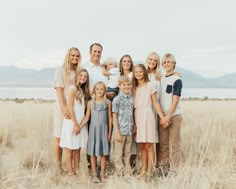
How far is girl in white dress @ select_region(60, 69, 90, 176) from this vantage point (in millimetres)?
4828

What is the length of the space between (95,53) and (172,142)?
1659 mm

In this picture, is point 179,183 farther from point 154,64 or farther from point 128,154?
point 154,64

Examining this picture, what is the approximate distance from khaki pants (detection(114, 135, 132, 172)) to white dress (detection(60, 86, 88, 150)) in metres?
0.47

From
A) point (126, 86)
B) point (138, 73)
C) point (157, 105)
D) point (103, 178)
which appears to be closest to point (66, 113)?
point (126, 86)

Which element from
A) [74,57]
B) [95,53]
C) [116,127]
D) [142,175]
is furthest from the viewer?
[95,53]

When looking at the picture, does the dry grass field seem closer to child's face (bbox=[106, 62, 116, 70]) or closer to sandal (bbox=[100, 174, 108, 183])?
sandal (bbox=[100, 174, 108, 183])

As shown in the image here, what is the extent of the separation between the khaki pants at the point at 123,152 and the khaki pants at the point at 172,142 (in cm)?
48

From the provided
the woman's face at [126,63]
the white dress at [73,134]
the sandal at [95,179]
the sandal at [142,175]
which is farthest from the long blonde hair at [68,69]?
the sandal at [142,175]

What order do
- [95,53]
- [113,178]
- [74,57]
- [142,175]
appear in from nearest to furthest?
[113,178] < [142,175] < [74,57] < [95,53]

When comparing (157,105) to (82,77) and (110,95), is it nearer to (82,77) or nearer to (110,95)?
(110,95)

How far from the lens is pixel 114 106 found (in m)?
4.88

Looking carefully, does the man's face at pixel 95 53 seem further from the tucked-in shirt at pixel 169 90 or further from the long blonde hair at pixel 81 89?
the tucked-in shirt at pixel 169 90

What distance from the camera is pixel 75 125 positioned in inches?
189

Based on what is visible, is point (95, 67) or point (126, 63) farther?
point (95, 67)
